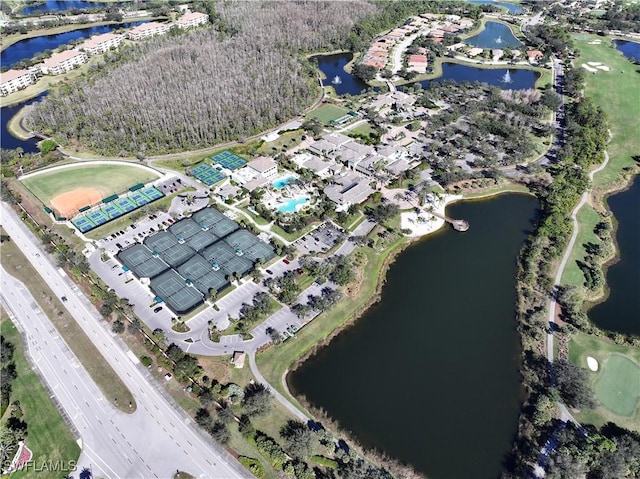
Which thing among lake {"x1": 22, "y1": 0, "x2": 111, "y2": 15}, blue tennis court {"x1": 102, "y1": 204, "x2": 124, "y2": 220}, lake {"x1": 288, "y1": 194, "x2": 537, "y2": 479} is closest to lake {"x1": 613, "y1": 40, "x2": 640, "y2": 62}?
lake {"x1": 288, "y1": 194, "x2": 537, "y2": 479}

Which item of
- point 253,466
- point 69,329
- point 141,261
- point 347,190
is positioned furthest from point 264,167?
point 253,466

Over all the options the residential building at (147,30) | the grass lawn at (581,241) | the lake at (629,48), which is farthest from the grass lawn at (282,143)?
the lake at (629,48)

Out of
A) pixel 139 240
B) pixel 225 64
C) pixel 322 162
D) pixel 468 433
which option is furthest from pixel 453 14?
pixel 468 433

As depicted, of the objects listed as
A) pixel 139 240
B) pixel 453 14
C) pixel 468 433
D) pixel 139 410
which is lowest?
pixel 468 433

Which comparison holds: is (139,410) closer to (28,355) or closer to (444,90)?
(28,355)

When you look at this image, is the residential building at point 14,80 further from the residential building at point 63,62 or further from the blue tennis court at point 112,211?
the blue tennis court at point 112,211
